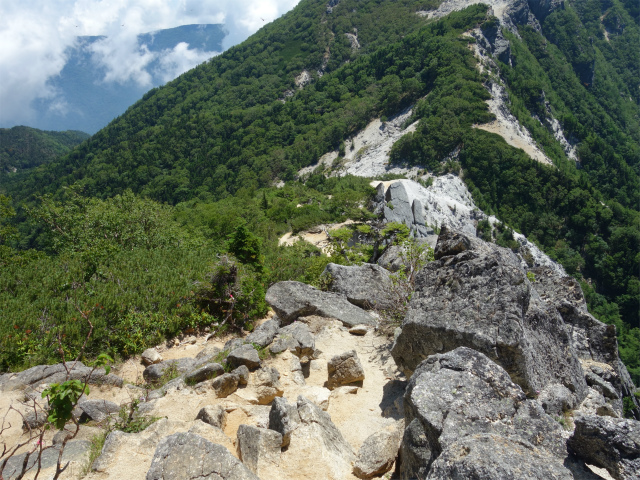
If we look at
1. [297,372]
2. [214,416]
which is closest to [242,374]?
[297,372]

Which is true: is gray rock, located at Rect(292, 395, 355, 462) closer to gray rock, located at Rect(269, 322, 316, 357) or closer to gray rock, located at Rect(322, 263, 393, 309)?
gray rock, located at Rect(269, 322, 316, 357)

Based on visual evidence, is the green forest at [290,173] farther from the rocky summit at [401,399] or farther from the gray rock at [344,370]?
the gray rock at [344,370]

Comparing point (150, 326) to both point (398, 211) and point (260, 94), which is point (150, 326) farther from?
point (260, 94)

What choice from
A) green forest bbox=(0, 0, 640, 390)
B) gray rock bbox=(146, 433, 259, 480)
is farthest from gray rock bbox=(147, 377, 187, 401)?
green forest bbox=(0, 0, 640, 390)

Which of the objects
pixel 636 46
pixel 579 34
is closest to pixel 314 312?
pixel 579 34

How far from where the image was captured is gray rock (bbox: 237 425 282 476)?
4035 mm

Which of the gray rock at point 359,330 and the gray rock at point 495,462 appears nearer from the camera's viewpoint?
the gray rock at point 495,462

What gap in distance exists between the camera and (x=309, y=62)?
409ft

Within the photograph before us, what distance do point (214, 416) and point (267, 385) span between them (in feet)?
4.73

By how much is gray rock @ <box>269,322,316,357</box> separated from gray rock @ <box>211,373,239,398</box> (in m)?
1.33

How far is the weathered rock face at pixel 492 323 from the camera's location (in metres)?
5.06

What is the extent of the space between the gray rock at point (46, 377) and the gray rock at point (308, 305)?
12.7ft

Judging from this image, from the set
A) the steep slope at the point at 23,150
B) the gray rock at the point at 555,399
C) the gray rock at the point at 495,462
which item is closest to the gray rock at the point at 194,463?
the gray rock at the point at 495,462

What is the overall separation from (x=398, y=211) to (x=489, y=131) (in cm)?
4519
